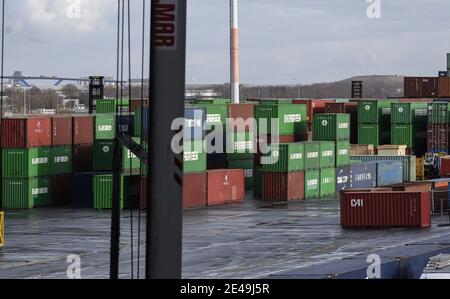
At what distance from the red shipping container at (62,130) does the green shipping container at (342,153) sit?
23.6 meters

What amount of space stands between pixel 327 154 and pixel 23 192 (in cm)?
2645

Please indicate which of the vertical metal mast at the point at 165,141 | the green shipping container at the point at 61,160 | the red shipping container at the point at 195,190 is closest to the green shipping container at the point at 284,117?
the red shipping container at the point at 195,190

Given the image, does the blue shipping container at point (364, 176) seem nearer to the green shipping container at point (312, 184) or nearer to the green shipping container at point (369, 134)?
the green shipping container at point (312, 184)

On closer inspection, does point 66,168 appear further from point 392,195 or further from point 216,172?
point 392,195

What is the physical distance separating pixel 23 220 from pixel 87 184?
8668 millimetres

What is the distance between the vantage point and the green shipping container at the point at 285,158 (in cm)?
7588

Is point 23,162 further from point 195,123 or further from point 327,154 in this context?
point 327,154

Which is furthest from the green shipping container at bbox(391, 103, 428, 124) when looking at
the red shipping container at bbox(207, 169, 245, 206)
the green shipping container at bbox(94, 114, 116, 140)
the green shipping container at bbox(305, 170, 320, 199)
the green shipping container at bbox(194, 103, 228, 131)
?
the green shipping container at bbox(94, 114, 116, 140)

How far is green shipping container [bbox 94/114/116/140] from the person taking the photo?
7825 cm

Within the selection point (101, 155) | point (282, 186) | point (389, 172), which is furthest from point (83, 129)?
point (389, 172)

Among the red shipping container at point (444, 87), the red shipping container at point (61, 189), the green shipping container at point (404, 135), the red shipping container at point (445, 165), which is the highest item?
the red shipping container at point (444, 87)

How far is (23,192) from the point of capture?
72.1 meters

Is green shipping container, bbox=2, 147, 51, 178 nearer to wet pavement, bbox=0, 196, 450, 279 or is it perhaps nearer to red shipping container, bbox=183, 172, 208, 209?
wet pavement, bbox=0, 196, 450, 279
